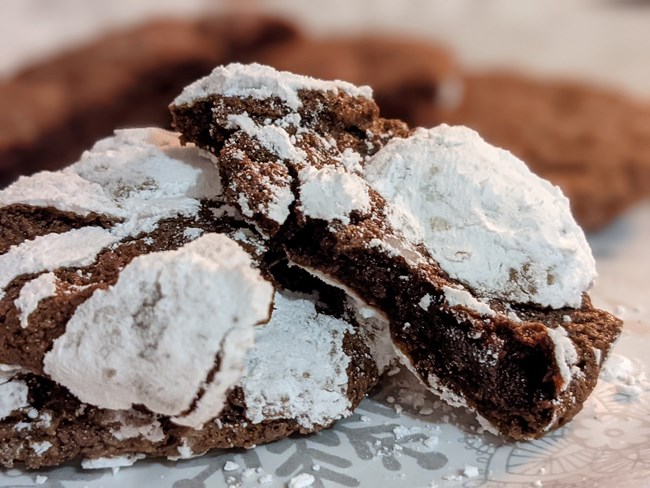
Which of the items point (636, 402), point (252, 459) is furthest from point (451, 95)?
point (252, 459)

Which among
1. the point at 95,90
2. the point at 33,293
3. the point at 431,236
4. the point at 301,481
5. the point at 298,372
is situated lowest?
the point at 95,90

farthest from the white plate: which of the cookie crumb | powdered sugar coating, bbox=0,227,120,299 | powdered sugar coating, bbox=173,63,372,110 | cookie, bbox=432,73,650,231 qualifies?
cookie, bbox=432,73,650,231

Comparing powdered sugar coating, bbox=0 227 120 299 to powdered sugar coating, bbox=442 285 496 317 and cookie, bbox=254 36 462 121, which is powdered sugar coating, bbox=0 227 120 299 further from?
cookie, bbox=254 36 462 121

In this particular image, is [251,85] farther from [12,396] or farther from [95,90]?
[95,90]

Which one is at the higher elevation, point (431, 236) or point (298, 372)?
point (431, 236)

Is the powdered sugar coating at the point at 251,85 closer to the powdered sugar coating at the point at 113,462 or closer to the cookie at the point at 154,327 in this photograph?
Answer: the cookie at the point at 154,327

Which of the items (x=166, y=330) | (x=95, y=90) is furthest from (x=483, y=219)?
(x=95, y=90)

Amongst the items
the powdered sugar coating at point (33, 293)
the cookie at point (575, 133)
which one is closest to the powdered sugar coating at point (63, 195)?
the powdered sugar coating at point (33, 293)
